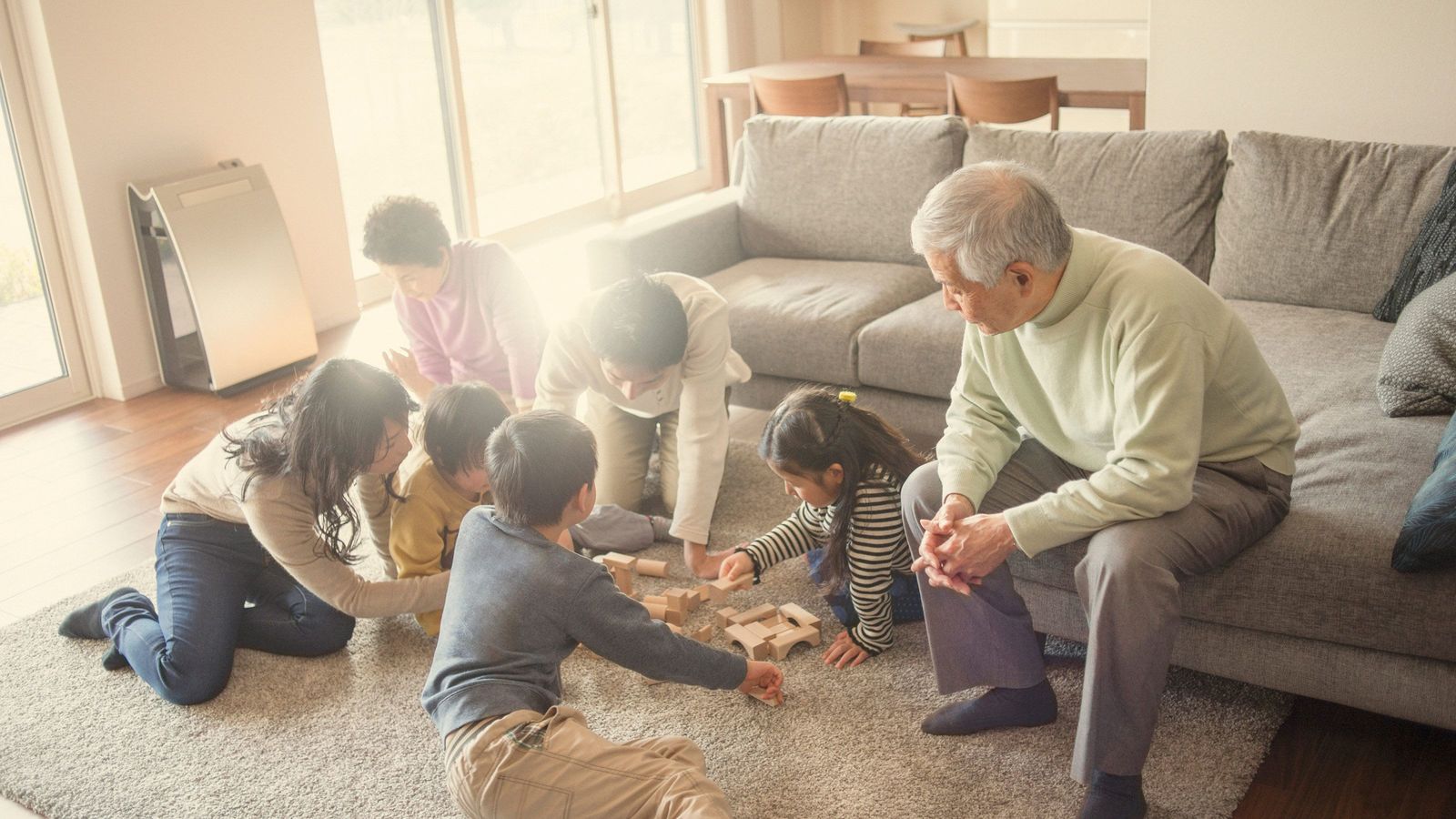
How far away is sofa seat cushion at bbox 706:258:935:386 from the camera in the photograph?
3344 mm

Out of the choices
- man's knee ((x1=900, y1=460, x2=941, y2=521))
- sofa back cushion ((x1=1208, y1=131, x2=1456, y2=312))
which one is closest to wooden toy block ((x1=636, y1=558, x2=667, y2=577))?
man's knee ((x1=900, y1=460, x2=941, y2=521))

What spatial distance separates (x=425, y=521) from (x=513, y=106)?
12.3 ft

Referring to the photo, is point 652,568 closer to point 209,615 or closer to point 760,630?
point 760,630

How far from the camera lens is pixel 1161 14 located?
3.82m

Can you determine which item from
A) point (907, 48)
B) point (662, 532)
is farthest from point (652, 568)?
point (907, 48)

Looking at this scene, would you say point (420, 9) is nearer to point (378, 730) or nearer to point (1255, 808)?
point (378, 730)

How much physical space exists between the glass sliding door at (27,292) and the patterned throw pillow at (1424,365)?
3.75 m

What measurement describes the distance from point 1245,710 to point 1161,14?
2.37 metres

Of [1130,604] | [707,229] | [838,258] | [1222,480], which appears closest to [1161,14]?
[838,258]

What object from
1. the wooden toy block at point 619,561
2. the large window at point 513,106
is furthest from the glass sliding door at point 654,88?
the wooden toy block at point 619,561

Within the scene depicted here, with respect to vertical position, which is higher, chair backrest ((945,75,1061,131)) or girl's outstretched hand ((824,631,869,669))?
chair backrest ((945,75,1061,131))

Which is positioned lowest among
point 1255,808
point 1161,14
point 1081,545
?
point 1255,808

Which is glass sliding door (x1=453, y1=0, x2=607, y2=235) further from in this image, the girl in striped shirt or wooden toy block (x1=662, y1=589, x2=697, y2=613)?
the girl in striped shirt

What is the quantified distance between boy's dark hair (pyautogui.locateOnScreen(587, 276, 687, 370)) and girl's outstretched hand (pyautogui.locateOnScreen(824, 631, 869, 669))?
2.10 feet
